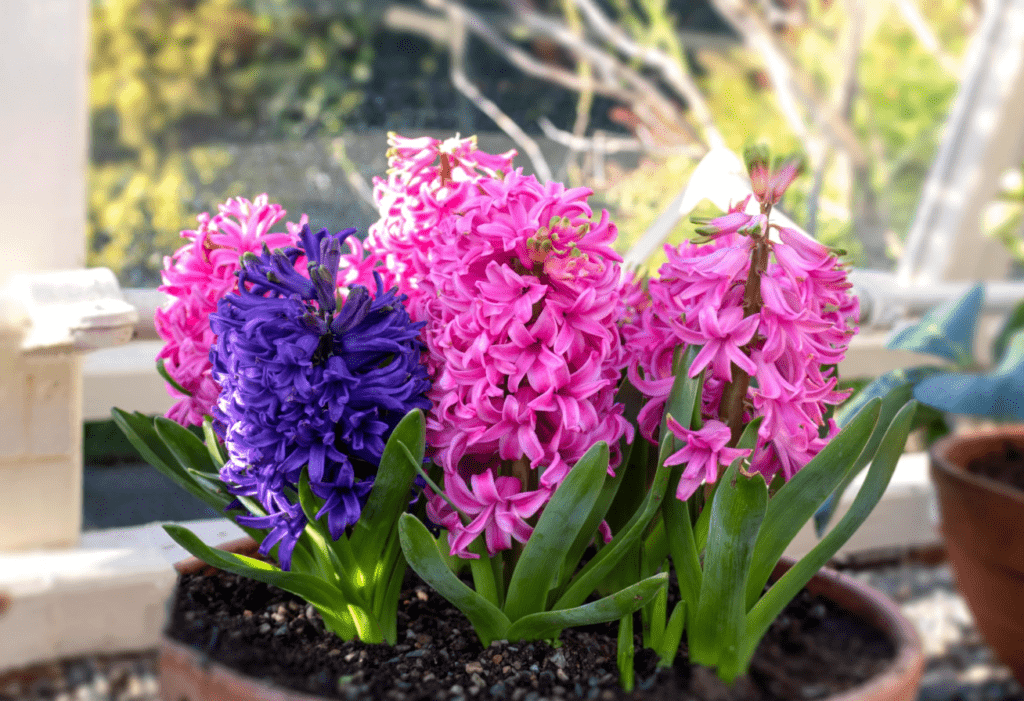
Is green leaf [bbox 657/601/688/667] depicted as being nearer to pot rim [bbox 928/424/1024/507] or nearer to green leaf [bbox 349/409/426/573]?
green leaf [bbox 349/409/426/573]

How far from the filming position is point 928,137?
2209 millimetres

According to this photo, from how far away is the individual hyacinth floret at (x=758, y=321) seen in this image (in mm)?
456

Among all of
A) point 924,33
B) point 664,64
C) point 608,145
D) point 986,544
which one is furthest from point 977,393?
point 924,33

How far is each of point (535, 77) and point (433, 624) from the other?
1250 mm

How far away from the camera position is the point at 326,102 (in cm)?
151

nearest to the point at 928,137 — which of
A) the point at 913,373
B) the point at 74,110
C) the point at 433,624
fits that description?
the point at 913,373

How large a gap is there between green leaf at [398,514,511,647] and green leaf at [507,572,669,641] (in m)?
0.01

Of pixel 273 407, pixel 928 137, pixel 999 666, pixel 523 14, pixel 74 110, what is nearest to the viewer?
pixel 273 407

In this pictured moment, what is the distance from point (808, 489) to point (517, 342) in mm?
177

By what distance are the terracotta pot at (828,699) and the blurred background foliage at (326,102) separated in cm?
62

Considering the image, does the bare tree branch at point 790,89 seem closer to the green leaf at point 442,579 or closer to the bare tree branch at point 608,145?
the bare tree branch at point 608,145

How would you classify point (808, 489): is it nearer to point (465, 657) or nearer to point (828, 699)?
point (828, 699)

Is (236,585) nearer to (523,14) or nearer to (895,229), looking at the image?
(523,14)

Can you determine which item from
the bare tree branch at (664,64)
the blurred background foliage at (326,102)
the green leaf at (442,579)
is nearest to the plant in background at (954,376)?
the blurred background foliage at (326,102)
